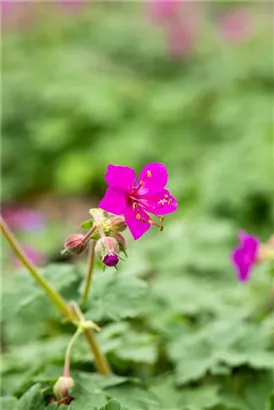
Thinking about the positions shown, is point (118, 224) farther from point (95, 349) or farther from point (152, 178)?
point (95, 349)

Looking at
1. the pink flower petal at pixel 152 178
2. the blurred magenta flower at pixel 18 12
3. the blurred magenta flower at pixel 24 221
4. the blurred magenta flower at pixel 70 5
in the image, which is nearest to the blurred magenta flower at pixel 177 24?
the blurred magenta flower at pixel 70 5

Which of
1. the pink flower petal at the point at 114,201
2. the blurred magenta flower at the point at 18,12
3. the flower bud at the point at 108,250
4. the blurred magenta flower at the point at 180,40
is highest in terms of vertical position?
the blurred magenta flower at the point at 18,12

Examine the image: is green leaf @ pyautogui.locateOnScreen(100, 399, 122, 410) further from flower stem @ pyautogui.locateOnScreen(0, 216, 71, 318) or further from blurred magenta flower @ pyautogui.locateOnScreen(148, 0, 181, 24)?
blurred magenta flower @ pyautogui.locateOnScreen(148, 0, 181, 24)

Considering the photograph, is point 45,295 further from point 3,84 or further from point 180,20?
point 180,20

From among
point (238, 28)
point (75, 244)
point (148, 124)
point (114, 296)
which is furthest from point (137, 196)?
point (238, 28)

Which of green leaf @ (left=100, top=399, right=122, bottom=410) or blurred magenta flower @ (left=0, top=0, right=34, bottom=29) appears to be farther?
blurred magenta flower @ (left=0, top=0, right=34, bottom=29)

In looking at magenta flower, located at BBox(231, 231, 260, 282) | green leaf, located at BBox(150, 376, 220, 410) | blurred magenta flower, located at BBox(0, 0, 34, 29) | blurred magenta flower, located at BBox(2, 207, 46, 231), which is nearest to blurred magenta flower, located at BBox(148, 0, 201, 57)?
blurred magenta flower, located at BBox(0, 0, 34, 29)

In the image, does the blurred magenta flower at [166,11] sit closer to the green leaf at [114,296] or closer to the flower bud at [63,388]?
the green leaf at [114,296]
